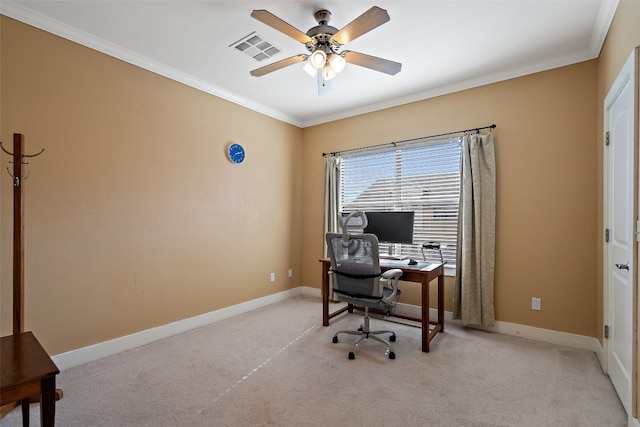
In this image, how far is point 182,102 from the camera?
127 inches

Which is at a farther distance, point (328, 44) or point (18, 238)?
point (328, 44)

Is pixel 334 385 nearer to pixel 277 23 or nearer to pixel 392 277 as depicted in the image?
pixel 392 277

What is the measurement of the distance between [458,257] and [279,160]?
8.80ft

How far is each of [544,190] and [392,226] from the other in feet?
4.85

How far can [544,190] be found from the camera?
9.61ft

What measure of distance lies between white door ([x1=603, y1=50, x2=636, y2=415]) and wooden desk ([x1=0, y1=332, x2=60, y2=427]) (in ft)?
9.42

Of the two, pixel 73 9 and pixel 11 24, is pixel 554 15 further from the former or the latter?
pixel 11 24

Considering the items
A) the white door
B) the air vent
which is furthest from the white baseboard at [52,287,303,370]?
the white door

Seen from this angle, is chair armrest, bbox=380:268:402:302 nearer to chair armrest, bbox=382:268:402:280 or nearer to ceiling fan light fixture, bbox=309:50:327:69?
chair armrest, bbox=382:268:402:280

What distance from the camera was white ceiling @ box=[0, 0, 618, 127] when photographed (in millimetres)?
2186

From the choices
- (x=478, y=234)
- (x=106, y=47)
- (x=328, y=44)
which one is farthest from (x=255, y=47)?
(x=478, y=234)

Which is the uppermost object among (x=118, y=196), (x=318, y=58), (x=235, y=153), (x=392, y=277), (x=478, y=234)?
(x=318, y=58)

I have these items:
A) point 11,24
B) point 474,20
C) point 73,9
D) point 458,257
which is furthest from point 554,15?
point 11,24

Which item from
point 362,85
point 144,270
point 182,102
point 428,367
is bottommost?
point 428,367
